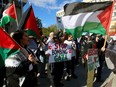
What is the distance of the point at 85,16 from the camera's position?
28.7 feet

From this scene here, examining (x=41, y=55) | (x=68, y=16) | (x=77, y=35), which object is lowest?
(x=41, y=55)

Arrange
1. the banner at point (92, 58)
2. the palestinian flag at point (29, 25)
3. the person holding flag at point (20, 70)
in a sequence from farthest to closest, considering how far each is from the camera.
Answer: the banner at point (92, 58) < the palestinian flag at point (29, 25) < the person holding flag at point (20, 70)

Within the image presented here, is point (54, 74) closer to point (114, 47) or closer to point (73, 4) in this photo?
point (73, 4)

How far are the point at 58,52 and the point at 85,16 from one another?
161 cm

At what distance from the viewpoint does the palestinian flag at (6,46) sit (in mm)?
5223

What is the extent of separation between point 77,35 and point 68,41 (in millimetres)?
2425

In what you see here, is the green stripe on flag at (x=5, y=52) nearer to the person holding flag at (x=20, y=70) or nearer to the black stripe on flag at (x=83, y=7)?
the person holding flag at (x=20, y=70)

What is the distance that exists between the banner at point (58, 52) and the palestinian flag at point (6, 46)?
159 inches

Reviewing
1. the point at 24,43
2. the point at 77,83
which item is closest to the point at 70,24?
the point at 77,83

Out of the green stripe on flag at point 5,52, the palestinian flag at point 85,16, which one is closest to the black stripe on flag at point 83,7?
the palestinian flag at point 85,16

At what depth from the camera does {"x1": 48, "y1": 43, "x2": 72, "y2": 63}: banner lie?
9.45 meters

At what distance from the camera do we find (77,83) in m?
10.2

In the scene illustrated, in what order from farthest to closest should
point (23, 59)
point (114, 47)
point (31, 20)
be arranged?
1. point (31, 20)
2. point (23, 59)
3. point (114, 47)

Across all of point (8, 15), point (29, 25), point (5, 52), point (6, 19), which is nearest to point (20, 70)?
point (5, 52)
